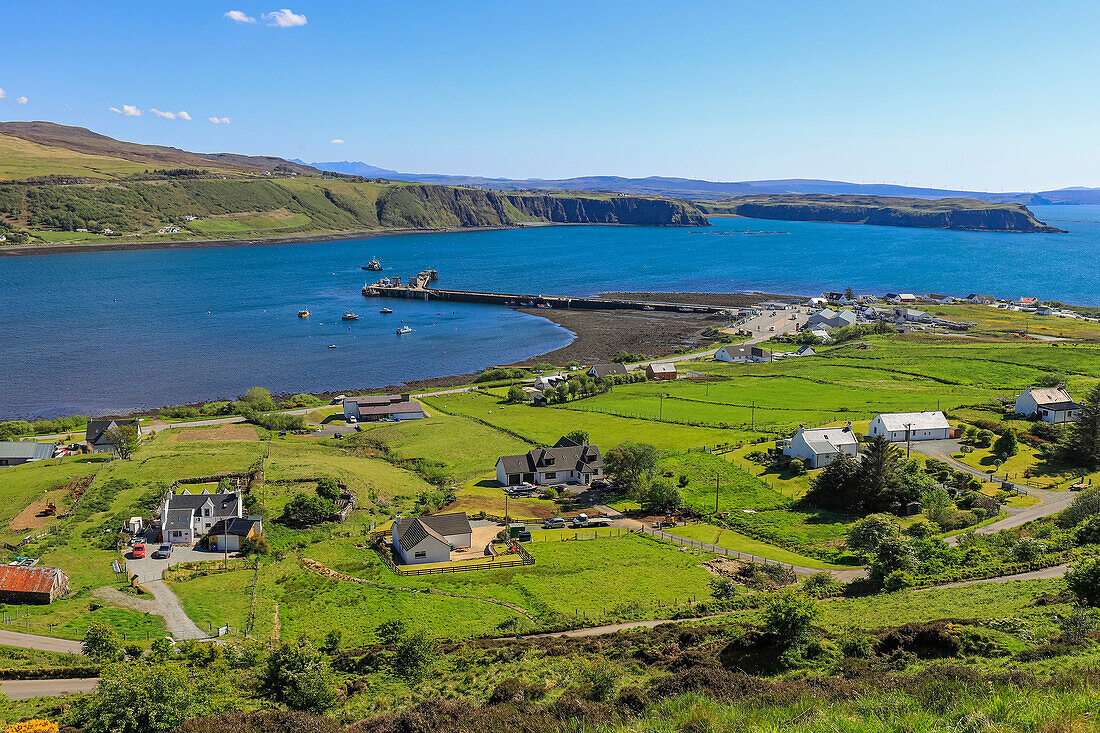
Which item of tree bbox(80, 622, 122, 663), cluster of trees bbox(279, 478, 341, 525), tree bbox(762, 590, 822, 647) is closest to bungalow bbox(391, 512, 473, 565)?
cluster of trees bbox(279, 478, 341, 525)

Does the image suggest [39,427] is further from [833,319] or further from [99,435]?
[833,319]

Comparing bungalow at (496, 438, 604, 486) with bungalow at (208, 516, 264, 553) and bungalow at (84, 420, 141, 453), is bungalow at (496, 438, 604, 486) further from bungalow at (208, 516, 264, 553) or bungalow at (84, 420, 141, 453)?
bungalow at (84, 420, 141, 453)

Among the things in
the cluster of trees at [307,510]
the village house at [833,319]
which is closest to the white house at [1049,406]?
the cluster of trees at [307,510]

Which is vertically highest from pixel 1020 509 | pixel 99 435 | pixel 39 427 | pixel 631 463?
pixel 631 463

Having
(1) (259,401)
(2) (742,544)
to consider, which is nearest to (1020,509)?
(2) (742,544)

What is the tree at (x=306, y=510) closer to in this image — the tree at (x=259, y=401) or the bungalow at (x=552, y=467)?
the bungalow at (x=552, y=467)
